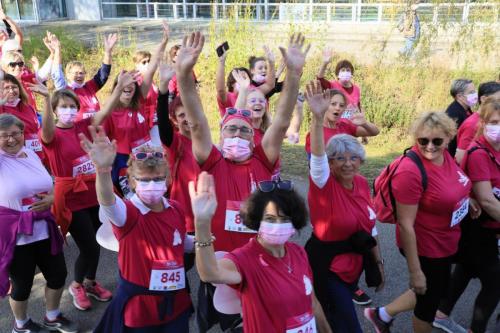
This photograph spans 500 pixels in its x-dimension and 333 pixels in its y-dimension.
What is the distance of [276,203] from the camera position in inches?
98.1

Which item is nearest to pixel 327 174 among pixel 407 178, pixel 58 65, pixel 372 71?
pixel 407 178

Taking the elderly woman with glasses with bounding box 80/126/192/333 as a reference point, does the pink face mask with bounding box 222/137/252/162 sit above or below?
above

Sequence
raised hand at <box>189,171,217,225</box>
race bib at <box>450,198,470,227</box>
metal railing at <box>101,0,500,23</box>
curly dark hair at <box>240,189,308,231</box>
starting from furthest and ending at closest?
metal railing at <box>101,0,500,23</box>
race bib at <box>450,198,470,227</box>
curly dark hair at <box>240,189,308,231</box>
raised hand at <box>189,171,217,225</box>

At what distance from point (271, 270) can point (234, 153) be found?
3.55 ft

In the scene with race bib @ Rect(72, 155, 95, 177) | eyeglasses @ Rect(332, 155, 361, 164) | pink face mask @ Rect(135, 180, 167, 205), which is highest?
eyeglasses @ Rect(332, 155, 361, 164)

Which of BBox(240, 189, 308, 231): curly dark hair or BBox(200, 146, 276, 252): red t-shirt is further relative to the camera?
BBox(200, 146, 276, 252): red t-shirt

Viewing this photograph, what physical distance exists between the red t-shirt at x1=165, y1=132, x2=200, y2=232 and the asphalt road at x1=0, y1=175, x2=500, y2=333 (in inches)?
48.0

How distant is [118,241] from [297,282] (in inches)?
46.9

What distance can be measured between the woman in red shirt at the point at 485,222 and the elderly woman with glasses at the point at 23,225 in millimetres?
3351

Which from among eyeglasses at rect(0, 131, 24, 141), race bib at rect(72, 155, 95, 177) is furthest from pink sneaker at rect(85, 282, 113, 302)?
eyeglasses at rect(0, 131, 24, 141)

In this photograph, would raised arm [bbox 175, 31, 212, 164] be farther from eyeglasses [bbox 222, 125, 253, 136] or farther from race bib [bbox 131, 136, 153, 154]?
race bib [bbox 131, 136, 153, 154]

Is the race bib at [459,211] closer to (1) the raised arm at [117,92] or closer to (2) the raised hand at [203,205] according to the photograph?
(2) the raised hand at [203,205]

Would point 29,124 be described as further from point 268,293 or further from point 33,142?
point 268,293

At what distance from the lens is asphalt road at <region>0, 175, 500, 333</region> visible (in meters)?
4.20
